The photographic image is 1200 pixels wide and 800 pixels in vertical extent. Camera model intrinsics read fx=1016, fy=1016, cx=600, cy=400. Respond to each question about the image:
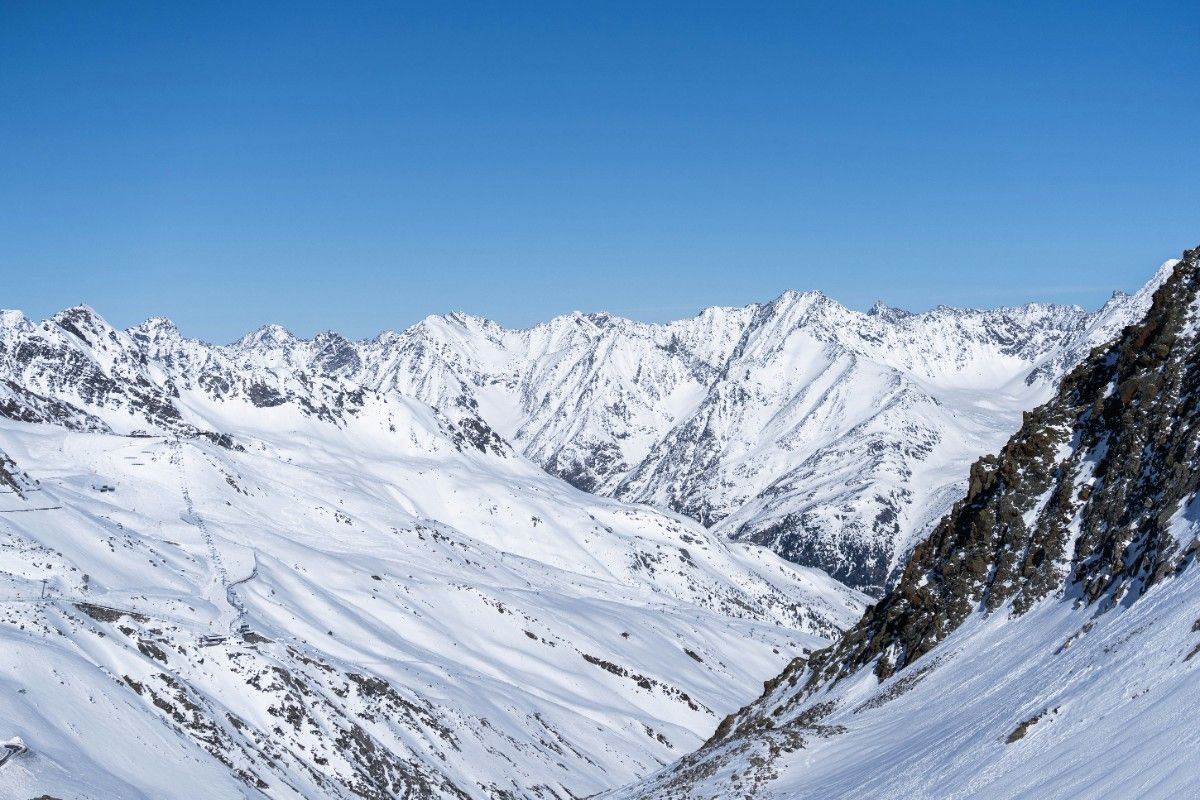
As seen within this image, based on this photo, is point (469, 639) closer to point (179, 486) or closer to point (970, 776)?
point (179, 486)

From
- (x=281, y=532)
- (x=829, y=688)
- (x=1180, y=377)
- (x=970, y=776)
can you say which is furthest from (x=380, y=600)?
(x=970, y=776)

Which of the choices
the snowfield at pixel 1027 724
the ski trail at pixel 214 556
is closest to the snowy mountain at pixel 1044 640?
the snowfield at pixel 1027 724

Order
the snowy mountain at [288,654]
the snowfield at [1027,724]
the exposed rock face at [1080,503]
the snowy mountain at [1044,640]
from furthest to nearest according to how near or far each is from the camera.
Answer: the snowy mountain at [288,654] < the exposed rock face at [1080,503] < the snowy mountain at [1044,640] < the snowfield at [1027,724]

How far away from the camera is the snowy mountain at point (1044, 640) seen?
20922mm

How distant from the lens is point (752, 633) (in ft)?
616

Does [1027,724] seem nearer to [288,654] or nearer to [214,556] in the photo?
[288,654]

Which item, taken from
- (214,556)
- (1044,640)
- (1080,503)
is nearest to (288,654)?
(214,556)

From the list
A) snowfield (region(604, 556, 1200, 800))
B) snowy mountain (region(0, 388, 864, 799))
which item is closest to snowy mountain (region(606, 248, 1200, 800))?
snowfield (region(604, 556, 1200, 800))

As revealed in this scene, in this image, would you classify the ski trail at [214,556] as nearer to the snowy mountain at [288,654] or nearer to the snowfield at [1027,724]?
the snowy mountain at [288,654]

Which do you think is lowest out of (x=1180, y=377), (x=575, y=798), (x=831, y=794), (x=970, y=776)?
(x=575, y=798)

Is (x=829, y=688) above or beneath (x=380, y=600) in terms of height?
above

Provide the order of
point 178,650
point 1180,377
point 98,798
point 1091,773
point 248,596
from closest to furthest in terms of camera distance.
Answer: point 1091,773 < point 98,798 < point 1180,377 < point 178,650 < point 248,596

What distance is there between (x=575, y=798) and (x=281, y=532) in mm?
96868

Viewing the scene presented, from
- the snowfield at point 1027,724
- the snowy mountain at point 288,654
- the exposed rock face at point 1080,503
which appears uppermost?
the exposed rock face at point 1080,503
